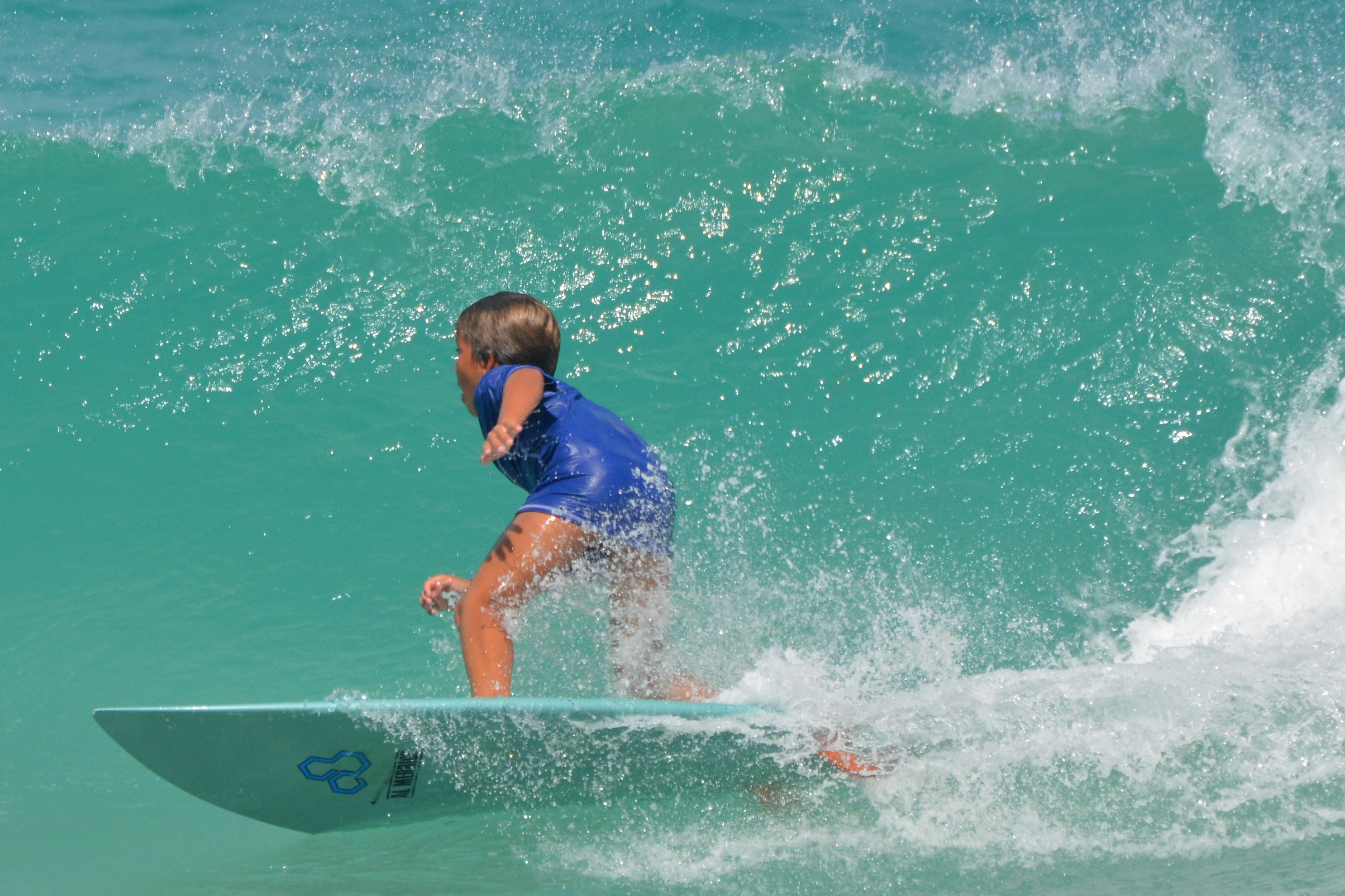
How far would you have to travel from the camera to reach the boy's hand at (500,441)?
2.74 metres

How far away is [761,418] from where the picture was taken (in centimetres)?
530

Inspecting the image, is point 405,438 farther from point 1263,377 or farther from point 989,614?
point 1263,377

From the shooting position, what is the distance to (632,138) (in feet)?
21.3

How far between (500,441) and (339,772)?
956mm

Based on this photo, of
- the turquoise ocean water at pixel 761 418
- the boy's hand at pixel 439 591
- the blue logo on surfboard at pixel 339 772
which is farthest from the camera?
the boy's hand at pixel 439 591

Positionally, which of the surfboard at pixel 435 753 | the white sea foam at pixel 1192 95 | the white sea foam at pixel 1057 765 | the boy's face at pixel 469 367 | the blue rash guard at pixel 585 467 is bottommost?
the white sea foam at pixel 1057 765

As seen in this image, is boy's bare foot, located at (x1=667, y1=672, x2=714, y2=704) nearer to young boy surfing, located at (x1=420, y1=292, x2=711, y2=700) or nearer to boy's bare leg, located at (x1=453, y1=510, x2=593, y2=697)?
young boy surfing, located at (x1=420, y1=292, x2=711, y2=700)

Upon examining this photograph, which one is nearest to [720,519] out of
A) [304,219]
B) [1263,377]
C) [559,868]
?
[559,868]

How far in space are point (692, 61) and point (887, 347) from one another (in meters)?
2.61

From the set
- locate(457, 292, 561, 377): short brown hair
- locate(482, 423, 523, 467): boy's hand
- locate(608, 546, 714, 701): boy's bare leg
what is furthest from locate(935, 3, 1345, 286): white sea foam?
locate(482, 423, 523, 467): boy's hand

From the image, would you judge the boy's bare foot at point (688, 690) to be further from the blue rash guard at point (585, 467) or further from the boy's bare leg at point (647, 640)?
the blue rash guard at point (585, 467)

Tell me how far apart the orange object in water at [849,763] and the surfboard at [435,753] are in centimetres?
14

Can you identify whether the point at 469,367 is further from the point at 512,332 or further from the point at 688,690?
the point at 688,690

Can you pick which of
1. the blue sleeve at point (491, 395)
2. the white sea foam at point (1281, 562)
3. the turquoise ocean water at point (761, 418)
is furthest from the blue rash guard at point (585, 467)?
the white sea foam at point (1281, 562)
